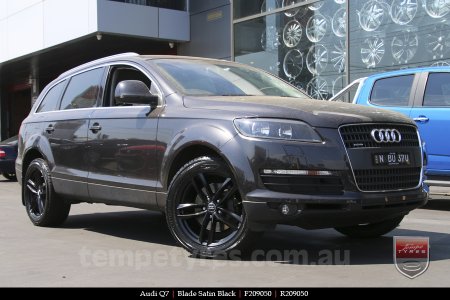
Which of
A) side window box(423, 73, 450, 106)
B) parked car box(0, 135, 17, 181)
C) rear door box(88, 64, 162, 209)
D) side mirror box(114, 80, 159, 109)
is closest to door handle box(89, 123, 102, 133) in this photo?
rear door box(88, 64, 162, 209)

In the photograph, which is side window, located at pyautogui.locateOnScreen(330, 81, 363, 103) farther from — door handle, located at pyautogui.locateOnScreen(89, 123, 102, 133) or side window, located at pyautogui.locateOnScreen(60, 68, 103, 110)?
door handle, located at pyautogui.locateOnScreen(89, 123, 102, 133)

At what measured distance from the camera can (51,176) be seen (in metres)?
6.89

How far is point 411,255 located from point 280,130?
152 centimetres

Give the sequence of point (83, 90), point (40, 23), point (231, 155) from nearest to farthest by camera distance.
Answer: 1. point (231, 155)
2. point (83, 90)
3. point (40, 23)

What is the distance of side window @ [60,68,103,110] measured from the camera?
659 cm

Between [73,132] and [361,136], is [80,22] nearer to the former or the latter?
[73,132]

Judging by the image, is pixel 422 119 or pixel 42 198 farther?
pixel 422 119

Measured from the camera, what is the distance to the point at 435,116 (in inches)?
321

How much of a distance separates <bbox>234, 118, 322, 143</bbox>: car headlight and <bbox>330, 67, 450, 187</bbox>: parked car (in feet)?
13.5

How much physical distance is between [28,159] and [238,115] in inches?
150

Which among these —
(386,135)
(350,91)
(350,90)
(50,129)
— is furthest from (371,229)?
(350,91)

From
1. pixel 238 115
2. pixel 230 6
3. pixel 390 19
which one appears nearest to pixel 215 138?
pixel 238 115

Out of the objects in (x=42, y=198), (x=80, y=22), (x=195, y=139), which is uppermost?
(x=80, y=22)

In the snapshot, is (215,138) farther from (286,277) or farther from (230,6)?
(230,6)
